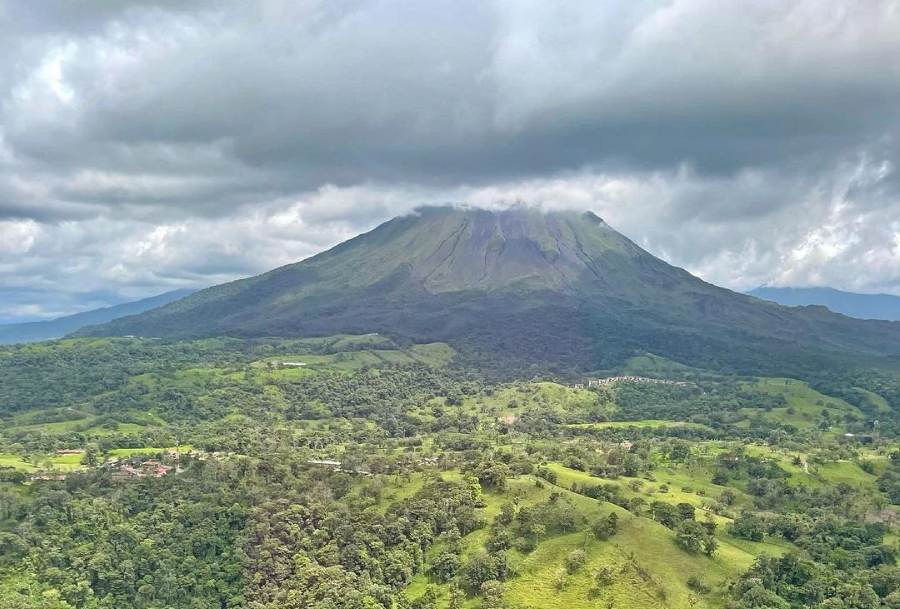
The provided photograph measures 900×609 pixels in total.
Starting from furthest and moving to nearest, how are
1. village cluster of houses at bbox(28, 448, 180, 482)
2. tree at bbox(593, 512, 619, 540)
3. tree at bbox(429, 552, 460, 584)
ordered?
village cluster of houses at bbox(28, 448, 180, 482)
tree at bbox(593, 512, 619, 540)
tree at bbox(429, 552, 460, 584)

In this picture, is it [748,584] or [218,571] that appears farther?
[218,571]

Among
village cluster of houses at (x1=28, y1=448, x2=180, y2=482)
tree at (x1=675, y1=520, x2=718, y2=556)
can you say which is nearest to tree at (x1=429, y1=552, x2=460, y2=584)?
tree at (x1=675, y1=520, x2=718, y2=556)

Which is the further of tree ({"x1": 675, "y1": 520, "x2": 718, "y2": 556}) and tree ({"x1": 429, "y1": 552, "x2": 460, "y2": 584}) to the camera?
tree ({"x1": 675, "y1": 520, "x2": 718, "y2": 556})

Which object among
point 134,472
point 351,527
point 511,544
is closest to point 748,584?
point 511,544

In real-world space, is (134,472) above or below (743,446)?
above

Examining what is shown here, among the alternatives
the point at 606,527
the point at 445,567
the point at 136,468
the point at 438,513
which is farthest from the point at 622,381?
the point at 445,567

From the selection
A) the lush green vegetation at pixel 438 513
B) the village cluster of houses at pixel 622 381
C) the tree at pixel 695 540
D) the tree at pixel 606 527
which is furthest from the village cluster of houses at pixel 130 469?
the village cluster of houses at pixel 622 381

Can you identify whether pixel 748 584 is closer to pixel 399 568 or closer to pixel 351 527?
pixel 399 568

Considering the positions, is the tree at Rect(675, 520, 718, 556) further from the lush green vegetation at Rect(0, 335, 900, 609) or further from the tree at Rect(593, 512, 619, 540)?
the tree at Rect(593, 512, 619, 540)
